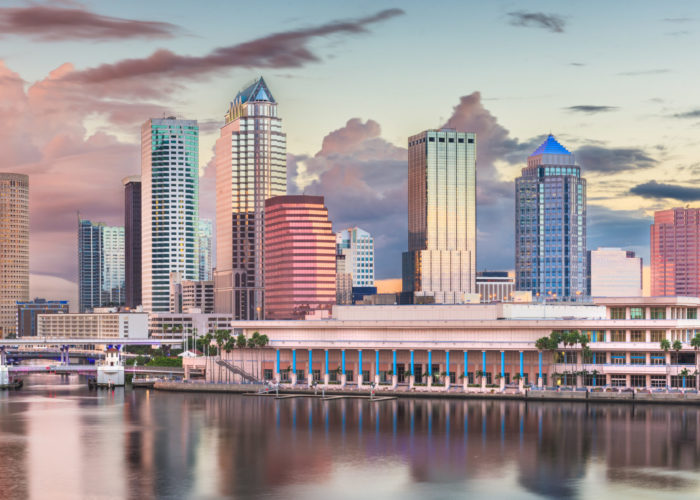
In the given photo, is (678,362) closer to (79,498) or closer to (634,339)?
(634,339)

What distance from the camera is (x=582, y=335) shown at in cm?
18875

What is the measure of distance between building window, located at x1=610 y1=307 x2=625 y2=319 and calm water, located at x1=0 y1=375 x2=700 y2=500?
76.7 ft

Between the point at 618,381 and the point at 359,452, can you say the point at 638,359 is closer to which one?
the point at 618,381

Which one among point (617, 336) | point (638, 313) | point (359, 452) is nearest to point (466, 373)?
point (617, 336)

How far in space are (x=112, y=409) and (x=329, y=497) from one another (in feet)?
321

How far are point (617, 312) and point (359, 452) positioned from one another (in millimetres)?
79295

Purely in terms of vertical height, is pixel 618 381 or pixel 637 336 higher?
pixel 637 336

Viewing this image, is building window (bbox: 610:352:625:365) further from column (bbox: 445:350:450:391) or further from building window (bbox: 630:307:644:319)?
column (bbox: 445:350:450:391)

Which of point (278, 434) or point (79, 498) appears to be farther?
Answer: point (278, 434)

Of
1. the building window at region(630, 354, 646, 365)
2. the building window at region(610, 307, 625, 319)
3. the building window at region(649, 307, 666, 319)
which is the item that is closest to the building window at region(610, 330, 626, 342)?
the building window at region(610, 307, 625, 319)

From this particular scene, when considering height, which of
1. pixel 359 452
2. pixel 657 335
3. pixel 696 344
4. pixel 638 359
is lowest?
pixel 359 452

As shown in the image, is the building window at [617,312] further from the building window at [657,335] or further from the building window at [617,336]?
the building window at [657,335]

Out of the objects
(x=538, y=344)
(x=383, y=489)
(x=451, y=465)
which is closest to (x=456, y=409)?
(x=538, y=344)

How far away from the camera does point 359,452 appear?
126750 mm
